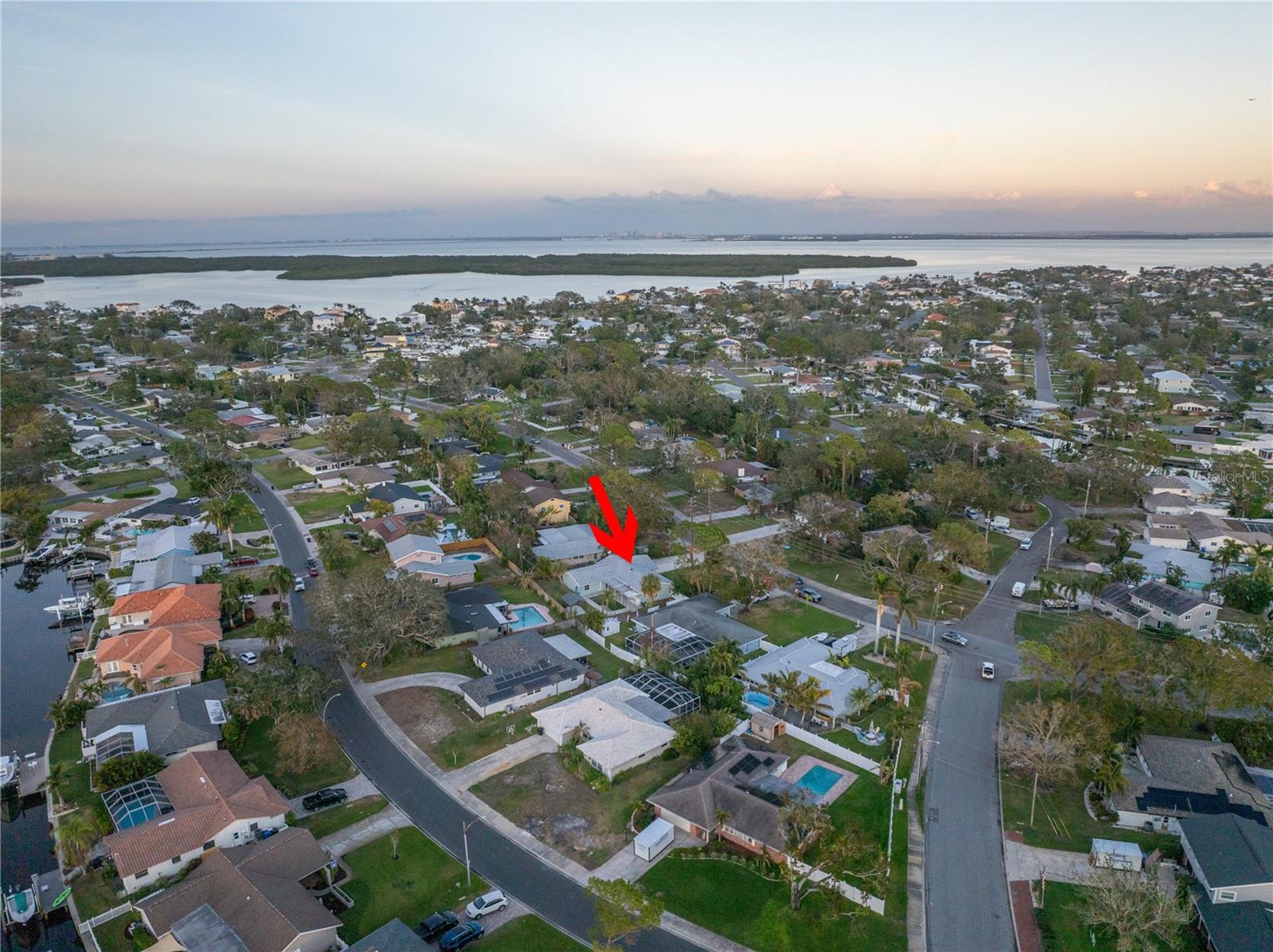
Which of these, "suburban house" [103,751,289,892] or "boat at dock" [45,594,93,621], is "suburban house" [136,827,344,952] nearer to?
"suburban house" [103,751,289,892]

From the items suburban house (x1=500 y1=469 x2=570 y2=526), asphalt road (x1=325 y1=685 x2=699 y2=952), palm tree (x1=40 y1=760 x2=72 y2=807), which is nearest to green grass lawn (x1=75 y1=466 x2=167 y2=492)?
suburban house (x1=500 y1=469 x2=570 y2=526)

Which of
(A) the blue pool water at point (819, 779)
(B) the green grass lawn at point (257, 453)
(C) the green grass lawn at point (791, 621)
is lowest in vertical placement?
(A) the blue pool water at point (819, 779)

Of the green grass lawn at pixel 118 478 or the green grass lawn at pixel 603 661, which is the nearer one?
the green grass lawn at pixel 603 661

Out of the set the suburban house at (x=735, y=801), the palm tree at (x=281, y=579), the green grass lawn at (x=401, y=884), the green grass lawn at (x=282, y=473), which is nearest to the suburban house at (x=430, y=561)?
the palm tree at (x=281, y=579)

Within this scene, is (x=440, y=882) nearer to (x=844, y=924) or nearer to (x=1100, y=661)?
(x=844, y=924)

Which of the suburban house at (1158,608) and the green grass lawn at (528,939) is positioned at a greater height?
the suburban house at (1158,608)

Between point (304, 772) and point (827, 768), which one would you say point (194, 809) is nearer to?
point (304, 772)

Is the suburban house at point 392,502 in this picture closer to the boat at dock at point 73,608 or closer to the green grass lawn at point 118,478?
the boat at dock at point 73,608

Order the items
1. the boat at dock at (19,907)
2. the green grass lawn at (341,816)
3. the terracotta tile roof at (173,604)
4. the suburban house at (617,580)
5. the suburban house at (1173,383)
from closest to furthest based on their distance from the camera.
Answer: the boat at dock at (19,907) < the green grass lawn at (341,816) < the terracotta tile roof at (173,604) < the suburban house at (617,580) < the suburban house at (1173,383)

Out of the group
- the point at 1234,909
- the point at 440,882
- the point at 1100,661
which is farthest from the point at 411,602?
the point at 1234,909
